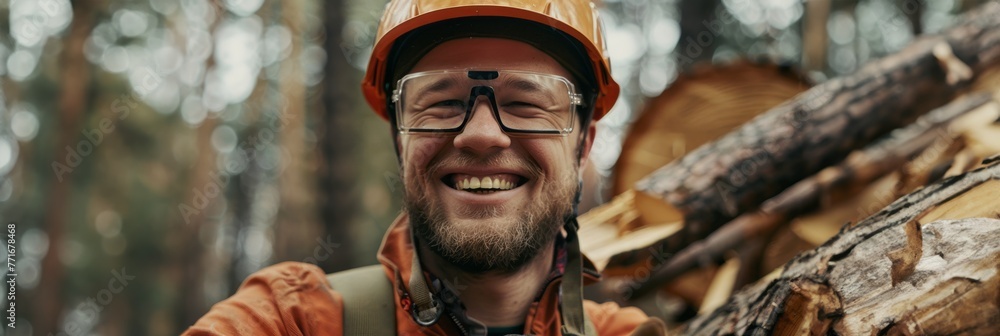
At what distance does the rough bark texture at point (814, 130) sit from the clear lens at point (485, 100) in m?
1.65

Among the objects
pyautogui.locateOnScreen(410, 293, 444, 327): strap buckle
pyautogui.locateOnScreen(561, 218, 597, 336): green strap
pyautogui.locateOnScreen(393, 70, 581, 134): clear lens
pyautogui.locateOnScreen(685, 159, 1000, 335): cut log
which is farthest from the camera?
pyautogui.locateOnScreen(561, 218, 597, 336): green strap

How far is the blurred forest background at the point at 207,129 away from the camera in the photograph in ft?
31.5

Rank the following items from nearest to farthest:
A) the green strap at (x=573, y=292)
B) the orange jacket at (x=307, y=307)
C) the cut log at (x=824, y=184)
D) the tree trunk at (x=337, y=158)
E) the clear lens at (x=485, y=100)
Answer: the orange jacket at (x=307, y=307) < the clear lens at (x=485, y=100) < the green strap at (x=573, y=292) < the cut log at (x=824, y=184) < the tree trunk at (x=337, y=158)

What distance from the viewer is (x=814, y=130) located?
4.10 meters

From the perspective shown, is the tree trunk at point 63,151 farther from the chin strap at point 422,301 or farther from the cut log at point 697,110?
the chin strap at point 422,301

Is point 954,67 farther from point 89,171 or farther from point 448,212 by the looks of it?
point 89,171

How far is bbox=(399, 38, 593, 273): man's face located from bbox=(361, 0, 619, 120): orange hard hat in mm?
60

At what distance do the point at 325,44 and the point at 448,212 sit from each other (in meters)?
6.33

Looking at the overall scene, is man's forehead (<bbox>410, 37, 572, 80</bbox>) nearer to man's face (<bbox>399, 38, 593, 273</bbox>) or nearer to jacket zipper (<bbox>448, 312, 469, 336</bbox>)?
man's face (<bbox>399, 38, 593, 273</bbox>)

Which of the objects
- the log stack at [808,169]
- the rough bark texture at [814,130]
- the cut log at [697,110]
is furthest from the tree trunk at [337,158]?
the rough bark texture at [814,130]

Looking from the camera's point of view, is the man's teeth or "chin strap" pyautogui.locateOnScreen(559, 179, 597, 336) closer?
the man's teeth

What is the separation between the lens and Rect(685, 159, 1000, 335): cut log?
1.55m

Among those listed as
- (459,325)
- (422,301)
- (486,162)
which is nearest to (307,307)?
(422,301)

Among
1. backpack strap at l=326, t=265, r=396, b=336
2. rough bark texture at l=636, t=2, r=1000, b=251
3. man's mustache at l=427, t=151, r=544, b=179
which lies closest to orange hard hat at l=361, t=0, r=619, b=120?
man's mustache at l=427, t=151, r=544, b=179
